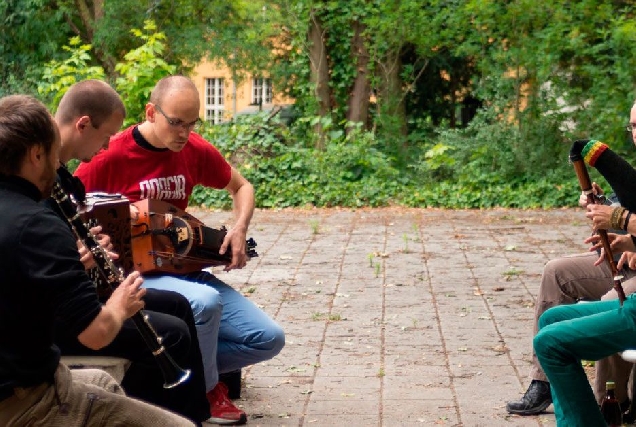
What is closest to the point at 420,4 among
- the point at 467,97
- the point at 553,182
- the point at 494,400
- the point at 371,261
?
the point at 467,97

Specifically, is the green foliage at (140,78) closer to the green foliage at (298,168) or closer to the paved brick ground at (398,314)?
the green foliage at (298,168)

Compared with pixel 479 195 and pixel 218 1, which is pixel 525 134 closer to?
pixel 479 195

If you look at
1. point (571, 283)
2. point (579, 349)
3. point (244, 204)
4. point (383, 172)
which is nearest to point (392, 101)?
point (383, 172)

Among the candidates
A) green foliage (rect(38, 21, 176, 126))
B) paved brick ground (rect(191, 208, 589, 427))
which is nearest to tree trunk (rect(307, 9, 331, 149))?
green foliage (rect(38, 21, 176, 126))

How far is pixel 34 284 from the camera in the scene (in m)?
3.42

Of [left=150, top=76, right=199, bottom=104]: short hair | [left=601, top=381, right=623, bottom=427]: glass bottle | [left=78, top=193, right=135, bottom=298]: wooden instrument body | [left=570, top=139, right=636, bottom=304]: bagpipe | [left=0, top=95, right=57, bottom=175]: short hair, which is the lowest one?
[left=601, top=381, right=623, bottom=427]: glass bottle

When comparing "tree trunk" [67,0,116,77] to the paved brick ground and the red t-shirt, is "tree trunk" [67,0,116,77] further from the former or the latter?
the red t-shirt

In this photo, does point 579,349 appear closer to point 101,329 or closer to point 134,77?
point 101,329

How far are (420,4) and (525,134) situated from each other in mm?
3954

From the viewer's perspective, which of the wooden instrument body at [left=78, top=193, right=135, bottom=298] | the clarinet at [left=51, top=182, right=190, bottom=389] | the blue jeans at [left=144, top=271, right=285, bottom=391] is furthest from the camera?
the blue jeans at [left=144, top=271, right=285, bottom=391]

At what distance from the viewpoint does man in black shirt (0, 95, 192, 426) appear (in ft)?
11.2

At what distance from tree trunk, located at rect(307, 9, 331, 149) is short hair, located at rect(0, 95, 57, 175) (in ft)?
60.8

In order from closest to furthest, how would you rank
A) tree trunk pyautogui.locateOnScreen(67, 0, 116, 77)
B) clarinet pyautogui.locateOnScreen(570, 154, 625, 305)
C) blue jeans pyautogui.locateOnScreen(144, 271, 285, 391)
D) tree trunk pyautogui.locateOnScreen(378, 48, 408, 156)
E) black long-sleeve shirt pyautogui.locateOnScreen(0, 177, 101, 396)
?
black long-sleeve shirt pyautogui.locateOnScreen(0, 177, 101, 396) → clarinet pyautogui.locateOnScreen(570, 154, 625, 305) → blue jeans pyautogui.locateOnScreen(144, 271, 285, 391) → tree trunk pyautogui.locateOnScreen(378, 48, 408, 156) → tree trunk pyautogui.locateOnScreen(67, 0, 116, 77)

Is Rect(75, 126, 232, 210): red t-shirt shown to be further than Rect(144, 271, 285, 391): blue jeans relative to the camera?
Yes
